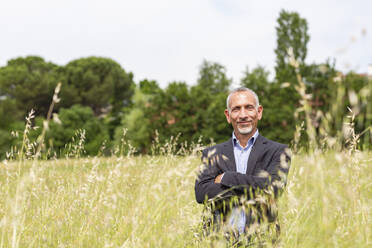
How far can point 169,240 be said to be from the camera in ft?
7.02

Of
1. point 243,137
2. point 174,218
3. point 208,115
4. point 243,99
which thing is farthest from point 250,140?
point 208,115

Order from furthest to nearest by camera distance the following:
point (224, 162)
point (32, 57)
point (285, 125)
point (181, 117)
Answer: point (32, 57)
point (181, 117)
point (285, 125)
point (224, 162)

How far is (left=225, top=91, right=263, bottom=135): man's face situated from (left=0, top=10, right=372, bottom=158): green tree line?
1000 centimetres

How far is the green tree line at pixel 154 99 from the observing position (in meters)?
23.7

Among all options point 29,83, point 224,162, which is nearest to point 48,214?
point 224,162

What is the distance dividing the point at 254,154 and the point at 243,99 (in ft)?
1.69

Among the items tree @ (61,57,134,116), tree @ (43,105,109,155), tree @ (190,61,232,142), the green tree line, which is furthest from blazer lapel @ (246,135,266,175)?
tree @ (61,57,134,116)

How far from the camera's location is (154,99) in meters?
A: 27.5

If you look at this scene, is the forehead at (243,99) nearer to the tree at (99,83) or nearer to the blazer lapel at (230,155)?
the blazer lapel at (230,155)

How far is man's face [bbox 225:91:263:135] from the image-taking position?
303cm

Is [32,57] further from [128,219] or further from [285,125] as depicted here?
[128,219]

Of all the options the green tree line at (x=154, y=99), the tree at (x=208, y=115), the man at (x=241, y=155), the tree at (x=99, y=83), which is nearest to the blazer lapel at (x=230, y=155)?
the man at (x=241, y=155)

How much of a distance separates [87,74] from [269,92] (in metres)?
23.8

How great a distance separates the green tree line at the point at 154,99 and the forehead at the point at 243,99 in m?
10.00
